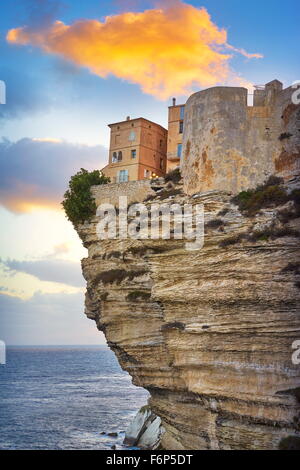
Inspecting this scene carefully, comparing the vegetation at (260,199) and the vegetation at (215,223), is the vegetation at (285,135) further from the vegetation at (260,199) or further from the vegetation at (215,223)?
the vegetation at (215,223)

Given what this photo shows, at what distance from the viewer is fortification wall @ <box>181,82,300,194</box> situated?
32.5 metres

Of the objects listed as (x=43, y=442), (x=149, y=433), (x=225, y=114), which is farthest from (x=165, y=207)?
(x=43, y=442)

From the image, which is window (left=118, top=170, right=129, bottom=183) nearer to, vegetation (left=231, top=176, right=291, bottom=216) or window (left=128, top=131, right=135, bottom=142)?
window (left=128, top=131, right=135, bottom=142)

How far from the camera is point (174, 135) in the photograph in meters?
43.1

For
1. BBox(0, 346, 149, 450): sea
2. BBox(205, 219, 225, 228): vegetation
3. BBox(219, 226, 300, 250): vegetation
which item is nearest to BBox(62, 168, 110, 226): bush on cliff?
BBox(205, 219, 225, 228): vegetation

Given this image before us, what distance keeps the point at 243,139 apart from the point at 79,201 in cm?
1290

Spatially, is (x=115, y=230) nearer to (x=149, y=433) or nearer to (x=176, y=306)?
(x=176, y=306)

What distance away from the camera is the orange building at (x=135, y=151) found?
45.1 m

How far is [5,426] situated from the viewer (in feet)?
192

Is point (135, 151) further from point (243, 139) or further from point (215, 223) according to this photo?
point (215, 223)

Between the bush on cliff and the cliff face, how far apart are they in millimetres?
7730

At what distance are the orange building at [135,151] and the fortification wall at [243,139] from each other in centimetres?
1175

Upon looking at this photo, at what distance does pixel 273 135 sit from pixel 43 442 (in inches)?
1346

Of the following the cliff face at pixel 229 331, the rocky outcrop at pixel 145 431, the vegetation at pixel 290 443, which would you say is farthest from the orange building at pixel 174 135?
the vegetation at pixel 290 443
